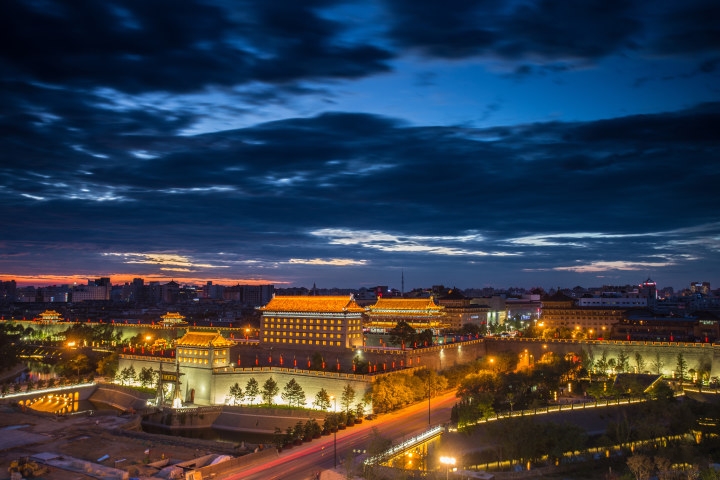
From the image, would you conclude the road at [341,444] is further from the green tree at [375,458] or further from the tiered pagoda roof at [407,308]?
the tiered pagoda roof at [407,308]

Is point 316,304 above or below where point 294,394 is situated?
above

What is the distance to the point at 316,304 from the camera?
76.5 meters

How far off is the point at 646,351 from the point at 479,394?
29.1m

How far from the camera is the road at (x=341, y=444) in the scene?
35406 millimetres

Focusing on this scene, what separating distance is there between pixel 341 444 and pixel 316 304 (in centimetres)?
3513

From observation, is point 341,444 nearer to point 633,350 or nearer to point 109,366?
point 109,366

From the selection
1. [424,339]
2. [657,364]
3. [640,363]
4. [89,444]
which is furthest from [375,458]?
[657,364]

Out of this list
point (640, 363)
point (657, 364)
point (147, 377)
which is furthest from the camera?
point (640, 363)

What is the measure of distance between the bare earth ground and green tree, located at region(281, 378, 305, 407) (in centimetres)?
1376

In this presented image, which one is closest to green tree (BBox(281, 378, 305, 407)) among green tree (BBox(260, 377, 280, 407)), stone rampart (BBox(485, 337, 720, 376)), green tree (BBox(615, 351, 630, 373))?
green tree (BBox(260, 377, 280, 407))

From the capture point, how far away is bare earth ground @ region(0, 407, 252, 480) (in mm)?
38625

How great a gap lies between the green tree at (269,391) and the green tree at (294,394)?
1.17m

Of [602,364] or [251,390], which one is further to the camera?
[602,364]

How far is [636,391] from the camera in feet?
175
